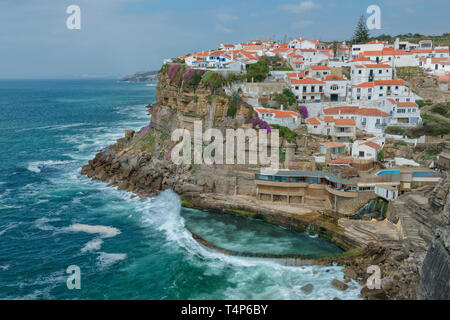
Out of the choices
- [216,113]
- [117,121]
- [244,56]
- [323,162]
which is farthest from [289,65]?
[117,121]

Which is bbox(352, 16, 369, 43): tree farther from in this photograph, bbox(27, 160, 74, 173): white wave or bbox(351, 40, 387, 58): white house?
bbox(27, 160, 74, 173): white wave

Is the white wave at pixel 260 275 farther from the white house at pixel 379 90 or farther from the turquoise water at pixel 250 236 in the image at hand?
the white house at pixel 379 90

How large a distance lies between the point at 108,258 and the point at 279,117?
24013 mm

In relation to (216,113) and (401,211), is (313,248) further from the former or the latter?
(216,113)

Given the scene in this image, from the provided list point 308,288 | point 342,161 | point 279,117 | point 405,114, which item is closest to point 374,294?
point 308,288

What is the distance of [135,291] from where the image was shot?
77.9ft

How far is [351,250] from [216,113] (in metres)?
22.6

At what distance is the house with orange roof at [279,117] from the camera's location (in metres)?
41.4

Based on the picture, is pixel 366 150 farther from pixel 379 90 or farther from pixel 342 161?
pixel 379 90

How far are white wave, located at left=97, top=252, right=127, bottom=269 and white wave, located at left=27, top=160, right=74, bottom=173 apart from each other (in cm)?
2638

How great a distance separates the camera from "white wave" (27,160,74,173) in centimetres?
4947

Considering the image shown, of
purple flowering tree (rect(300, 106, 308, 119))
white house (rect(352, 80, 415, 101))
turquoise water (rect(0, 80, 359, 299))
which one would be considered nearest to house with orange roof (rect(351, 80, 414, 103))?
white house (rect(352, 80, 415, 101))

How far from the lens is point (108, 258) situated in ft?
91.4
